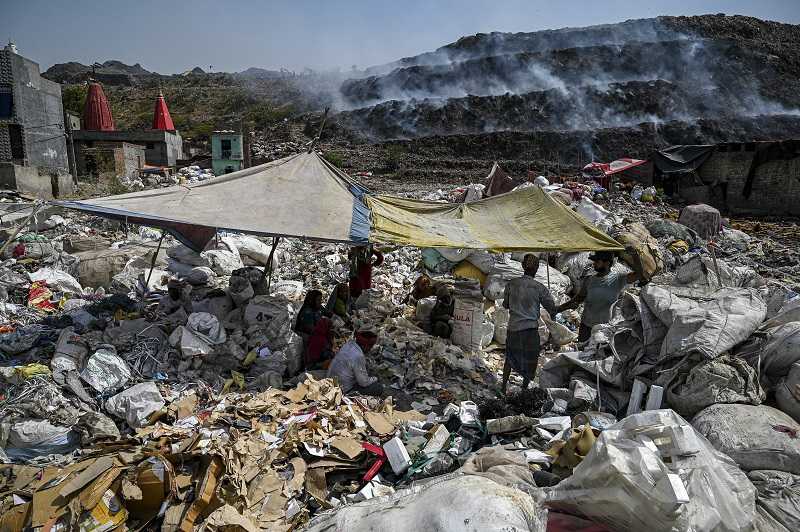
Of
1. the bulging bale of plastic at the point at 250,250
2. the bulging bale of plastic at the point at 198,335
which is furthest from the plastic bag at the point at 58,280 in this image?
the bulging bale of plastic at the point at 198,335

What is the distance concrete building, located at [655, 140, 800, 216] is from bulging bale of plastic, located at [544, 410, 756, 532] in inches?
674

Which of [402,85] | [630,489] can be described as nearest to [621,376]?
[630,489]

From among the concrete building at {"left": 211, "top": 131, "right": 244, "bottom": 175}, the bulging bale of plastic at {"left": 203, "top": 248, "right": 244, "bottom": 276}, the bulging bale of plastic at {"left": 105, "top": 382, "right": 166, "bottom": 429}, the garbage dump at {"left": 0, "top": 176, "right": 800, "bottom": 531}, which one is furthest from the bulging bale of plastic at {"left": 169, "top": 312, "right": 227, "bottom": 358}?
the concrete building at {"left": 211, "top": 131, "right": 244, "bottom": 175}

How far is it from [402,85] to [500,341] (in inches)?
1999

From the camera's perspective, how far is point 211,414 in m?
3.84

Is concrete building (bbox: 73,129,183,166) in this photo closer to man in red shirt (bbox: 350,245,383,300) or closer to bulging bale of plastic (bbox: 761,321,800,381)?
man in red shirt (bbox: 350,245,383,300)

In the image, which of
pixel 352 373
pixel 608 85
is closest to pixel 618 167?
pixel 352 373

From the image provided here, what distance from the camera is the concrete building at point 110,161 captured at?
16.2 m

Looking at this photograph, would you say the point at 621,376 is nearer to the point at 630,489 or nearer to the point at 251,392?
the point at 630,489

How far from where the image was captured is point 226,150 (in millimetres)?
23656

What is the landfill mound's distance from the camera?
37781mm

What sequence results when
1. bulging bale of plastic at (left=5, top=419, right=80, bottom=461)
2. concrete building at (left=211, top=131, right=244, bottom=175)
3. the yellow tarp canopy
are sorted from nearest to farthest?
bulging bale of plastic at (left=5, top=419, right=80, bottom=461) < the yellow tarp canopy < concrete building at (left=211, top=131, right=244, bottom=175)

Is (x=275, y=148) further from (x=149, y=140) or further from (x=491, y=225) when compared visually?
(x=491, y=225)

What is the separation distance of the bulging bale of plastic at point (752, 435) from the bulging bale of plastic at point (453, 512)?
4.44 ft
